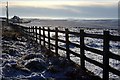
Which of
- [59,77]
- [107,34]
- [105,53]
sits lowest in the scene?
[59,77]

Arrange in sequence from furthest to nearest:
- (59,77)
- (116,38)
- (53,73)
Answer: (53,73) < (59,77) < (116,38)

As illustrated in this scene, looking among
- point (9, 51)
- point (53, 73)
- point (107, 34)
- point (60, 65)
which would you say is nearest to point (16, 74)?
point (53, 73)

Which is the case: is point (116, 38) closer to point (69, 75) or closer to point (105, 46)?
point (105, 46)

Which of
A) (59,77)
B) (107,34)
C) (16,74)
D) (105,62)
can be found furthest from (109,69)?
(16,74)

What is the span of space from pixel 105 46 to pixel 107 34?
368mm

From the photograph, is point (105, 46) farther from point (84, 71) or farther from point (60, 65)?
point (60, 65)

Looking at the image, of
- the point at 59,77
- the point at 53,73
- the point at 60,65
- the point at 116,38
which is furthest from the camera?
the point at 60,65

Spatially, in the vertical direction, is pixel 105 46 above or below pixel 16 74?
above

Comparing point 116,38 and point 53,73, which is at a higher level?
point 116,38

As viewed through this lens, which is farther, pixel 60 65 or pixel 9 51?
pixel 9 51

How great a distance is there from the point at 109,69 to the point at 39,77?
2.11m

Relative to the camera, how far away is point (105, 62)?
29.8ft

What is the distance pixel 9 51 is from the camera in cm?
1611

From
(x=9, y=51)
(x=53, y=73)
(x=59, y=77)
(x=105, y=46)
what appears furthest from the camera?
(x=9, y=51)
